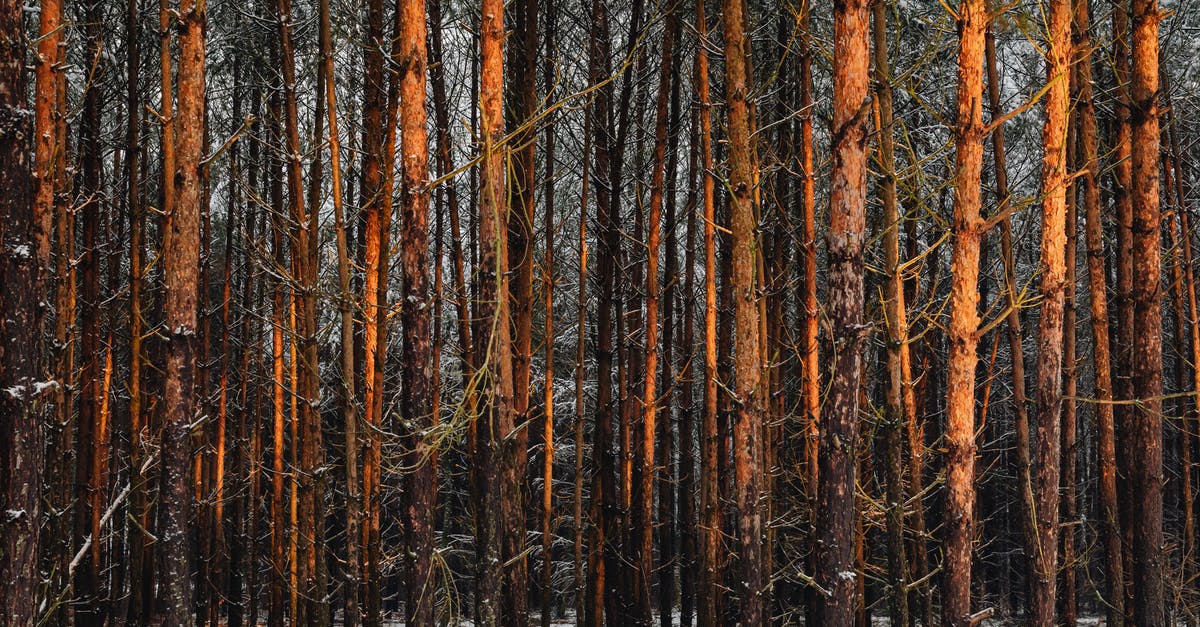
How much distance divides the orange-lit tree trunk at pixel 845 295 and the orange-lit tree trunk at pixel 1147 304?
3.74 metres

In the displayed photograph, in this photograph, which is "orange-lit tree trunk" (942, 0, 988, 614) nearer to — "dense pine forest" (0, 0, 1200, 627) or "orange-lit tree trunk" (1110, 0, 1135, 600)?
"dense pine forest" (0, 0, 1200, 627)

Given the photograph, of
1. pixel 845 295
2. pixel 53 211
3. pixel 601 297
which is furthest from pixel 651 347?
pixel 53 211

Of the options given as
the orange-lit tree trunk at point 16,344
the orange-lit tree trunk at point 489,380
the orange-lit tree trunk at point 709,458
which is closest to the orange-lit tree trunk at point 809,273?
the orange-lit tree trunk at point 709,458

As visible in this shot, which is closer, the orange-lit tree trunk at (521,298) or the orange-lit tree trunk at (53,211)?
the orange-lit tree trunk at (53,211)

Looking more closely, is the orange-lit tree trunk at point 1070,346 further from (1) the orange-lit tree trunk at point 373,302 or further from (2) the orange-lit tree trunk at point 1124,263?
(1) the orange-lit tree trunk at point 373,302

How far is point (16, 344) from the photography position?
4.46m

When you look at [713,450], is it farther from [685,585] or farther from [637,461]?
[685,585]

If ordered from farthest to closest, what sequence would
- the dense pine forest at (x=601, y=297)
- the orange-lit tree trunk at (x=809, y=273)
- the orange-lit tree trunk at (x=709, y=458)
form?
the orange-lit tree trunk at (x=709, y=458)
the orange-lit tree trunk at (x=809, y=273)
the dense pine forest at (x=601, y=297)

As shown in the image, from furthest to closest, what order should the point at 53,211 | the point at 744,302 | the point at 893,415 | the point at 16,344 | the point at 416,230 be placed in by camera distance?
the point at 893,415, the point at 53,211, the point at 744,302, the point at 416,230, the point at 16,344

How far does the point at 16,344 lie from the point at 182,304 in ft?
4.03

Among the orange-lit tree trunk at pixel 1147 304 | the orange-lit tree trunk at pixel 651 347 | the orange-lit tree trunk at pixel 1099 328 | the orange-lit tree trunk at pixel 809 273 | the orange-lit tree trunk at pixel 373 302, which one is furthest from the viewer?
the orange-lit tree trunk at pixel 651 347

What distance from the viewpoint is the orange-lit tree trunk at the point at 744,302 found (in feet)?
23.3

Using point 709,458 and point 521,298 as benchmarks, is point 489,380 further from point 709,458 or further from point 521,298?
point 709,458

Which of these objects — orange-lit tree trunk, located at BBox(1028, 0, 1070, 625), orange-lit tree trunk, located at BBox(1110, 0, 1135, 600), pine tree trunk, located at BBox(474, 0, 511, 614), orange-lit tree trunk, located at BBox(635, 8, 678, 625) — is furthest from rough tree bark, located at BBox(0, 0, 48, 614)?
orange-lit tree trunk, located at BBox(1110, 0, 1135, 600)
